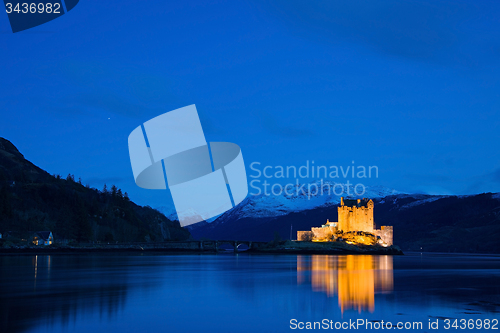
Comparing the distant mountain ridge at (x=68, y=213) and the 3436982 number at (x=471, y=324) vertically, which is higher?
the distant mountain ridge at (x=68, y=213)

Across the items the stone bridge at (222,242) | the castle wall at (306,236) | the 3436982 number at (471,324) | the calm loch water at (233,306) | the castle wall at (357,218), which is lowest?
the stone bridge at (222,242)

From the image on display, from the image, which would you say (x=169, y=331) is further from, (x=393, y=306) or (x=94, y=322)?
(x=393, y=306)

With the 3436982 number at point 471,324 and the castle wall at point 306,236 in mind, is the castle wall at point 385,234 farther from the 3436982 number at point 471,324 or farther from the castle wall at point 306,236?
the 3436982 number at point 471,324

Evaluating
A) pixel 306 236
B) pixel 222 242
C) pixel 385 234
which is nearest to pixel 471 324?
pixel 385 234

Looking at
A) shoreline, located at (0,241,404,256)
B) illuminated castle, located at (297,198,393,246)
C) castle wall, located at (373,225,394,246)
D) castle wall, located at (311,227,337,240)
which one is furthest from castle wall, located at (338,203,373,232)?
shoreline, located at (0,241,404,256)

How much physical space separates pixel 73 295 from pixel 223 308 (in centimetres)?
854

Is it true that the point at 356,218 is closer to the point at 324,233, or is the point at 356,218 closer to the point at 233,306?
the point at 324,233

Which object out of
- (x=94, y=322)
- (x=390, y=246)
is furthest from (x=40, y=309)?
(x=390, y=246)

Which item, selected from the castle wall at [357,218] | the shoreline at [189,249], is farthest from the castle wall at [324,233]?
the shoreline at [189,249]

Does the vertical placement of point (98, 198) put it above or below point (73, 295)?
above

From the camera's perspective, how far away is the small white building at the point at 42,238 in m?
103

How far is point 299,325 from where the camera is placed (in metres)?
17.7

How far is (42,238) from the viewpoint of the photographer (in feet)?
343

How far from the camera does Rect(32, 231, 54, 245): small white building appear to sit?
103m
